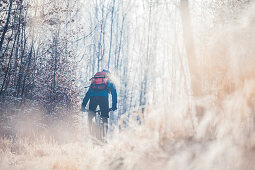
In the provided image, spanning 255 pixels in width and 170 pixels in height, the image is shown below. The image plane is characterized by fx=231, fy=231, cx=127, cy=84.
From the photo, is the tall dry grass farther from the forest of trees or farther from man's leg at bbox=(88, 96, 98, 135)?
man's leg at bbox=(88, 96, 98, 135)

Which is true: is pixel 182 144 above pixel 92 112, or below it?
below

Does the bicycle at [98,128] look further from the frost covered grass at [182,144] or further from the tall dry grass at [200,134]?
the frost covered grass at [182,144]

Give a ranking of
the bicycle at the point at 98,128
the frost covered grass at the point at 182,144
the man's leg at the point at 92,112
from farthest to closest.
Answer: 1. the man's leg at the point at 92,112
2. the bicycle at the point at 98,128
3. the frost covered grass at the point at 182,144

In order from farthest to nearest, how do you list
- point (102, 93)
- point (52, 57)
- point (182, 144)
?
point (52, 57) → point (102, 93) → point (182, 144)

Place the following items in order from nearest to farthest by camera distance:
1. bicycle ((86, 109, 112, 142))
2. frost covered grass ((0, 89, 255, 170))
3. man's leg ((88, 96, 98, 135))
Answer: frost covered grass ((0, 89, 255, 170)) < bicycle ((86, 109, 112, 142)) < man's leg ((88, 96, 98, 135))

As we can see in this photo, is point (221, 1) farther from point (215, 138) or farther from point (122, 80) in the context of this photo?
point (122, 80)

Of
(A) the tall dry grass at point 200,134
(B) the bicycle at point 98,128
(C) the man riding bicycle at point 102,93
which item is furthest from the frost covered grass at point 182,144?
(C) the man riding bicycle at point 102,93

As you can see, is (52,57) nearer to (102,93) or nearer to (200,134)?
(102,93)

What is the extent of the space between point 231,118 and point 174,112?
0.87 m

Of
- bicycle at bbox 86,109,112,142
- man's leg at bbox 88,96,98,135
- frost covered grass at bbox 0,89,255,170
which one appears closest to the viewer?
frost covered grass at bbox 0,89,255,170

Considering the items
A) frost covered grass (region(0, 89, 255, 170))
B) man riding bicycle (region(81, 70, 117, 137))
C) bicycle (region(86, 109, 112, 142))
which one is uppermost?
man riding bicycle (region(81, 70, 117, 137))

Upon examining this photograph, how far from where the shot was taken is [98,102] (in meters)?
5.89

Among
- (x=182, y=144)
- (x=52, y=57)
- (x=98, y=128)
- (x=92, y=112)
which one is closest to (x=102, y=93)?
(x=92, y=112)

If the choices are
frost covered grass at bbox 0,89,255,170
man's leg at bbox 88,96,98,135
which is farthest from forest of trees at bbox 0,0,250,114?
man's leg at bbox 88,96,98,135
